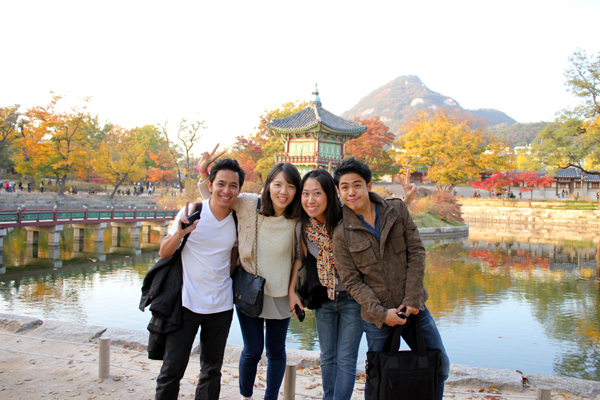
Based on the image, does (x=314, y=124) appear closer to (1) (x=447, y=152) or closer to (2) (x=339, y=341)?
(1) (x=447, y=152)

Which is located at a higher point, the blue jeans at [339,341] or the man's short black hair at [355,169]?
the man's short black hair at [355,169]

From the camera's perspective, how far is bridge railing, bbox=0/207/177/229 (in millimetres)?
12781

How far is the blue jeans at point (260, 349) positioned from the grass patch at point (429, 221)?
1914cm

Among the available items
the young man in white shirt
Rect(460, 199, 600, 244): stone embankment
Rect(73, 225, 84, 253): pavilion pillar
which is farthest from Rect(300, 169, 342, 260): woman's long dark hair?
Rect(460, 199, 600, 244): stone embankment

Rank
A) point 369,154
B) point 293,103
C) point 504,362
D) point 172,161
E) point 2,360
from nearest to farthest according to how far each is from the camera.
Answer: point 2,360 → point 504,362 → point 369,154 → point 293,103 → point 172,161

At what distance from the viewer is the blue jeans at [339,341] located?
7.52 feet

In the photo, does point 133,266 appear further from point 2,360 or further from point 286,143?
point 286,143

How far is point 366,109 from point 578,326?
114 m

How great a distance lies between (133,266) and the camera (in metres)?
12.0

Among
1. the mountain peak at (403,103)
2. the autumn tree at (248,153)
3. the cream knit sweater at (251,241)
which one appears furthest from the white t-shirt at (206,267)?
the mountain peak at (403,103)

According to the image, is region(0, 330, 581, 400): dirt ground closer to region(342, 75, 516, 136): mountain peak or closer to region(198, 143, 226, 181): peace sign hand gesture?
region(198, 143, 226, 181): peace sign hand gesture

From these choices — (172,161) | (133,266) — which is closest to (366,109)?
(172,161)

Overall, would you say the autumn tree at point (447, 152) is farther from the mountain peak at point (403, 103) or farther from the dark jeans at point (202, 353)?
the mountain peak at point (403, 103)

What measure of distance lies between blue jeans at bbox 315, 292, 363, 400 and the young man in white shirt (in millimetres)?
570
